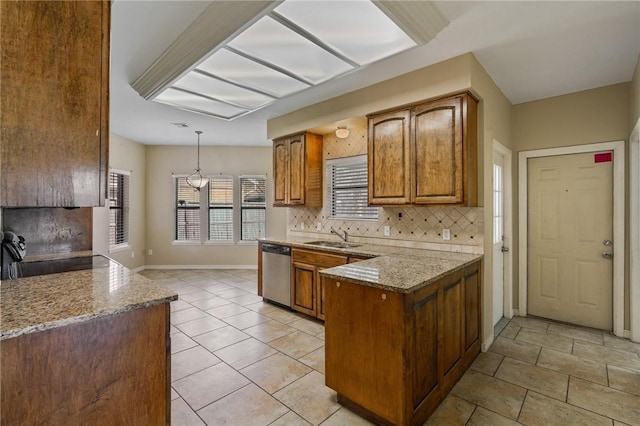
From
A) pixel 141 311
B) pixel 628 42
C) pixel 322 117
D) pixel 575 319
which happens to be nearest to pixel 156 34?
pixel 322 117

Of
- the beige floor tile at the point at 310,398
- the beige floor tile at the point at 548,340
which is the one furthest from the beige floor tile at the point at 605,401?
the beige floor tile at the point at 310,398

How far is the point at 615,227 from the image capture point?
333cm

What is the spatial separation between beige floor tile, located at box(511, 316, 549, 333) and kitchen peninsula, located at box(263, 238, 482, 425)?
5.34 feet

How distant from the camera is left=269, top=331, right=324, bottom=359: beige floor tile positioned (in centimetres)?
299

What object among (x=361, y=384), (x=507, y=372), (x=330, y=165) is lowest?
(x=507, y=372)

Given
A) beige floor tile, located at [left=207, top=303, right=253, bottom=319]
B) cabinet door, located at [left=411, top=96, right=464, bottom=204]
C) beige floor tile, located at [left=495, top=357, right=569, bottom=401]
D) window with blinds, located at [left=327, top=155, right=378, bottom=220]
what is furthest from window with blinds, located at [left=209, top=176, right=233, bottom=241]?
beige floor tile, located at [left=495, top=357, right=569, bottom=401]

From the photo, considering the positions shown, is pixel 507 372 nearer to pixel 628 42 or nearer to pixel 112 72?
pixel 628 42

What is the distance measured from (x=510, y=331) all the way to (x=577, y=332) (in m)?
0.72

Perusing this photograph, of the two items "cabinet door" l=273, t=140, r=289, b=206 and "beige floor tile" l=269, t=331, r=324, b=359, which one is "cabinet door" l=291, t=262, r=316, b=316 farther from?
"cabinet door" l=273, t=140, r=289, b=206

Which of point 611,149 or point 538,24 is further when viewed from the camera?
point 611,149

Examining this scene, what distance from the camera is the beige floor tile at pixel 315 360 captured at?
2.70 m

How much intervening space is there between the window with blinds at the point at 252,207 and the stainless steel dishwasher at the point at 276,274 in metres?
2.76

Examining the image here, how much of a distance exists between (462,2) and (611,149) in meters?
2.68

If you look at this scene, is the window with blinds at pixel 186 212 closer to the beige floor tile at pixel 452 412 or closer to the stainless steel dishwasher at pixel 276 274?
the stainless steel dishwasher at pixel 276 274
